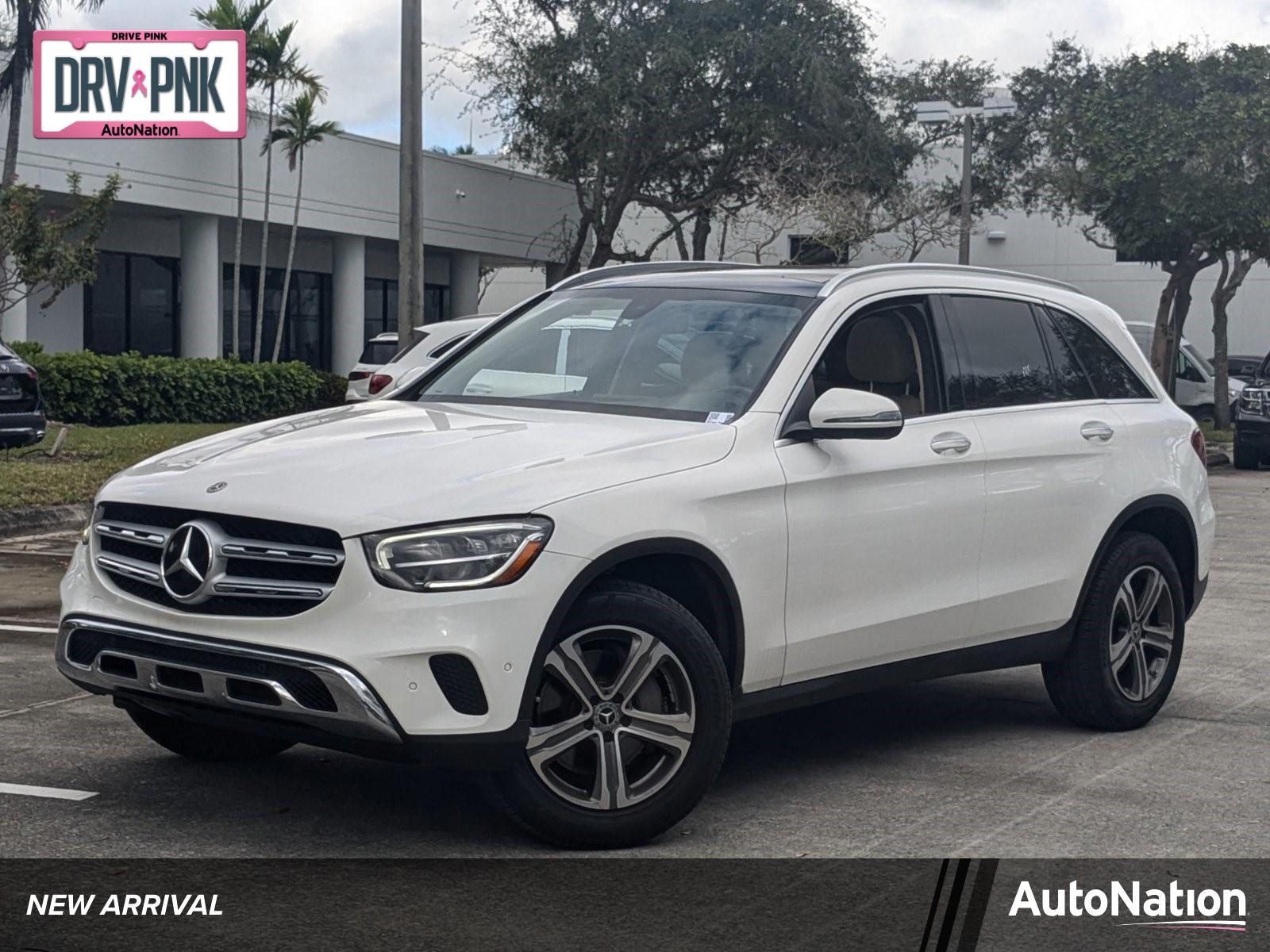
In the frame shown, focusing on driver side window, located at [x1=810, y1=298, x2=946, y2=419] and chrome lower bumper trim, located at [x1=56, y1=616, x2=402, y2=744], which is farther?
driver side window, located at [x1=810, y1=298, x2=946, y2=419]

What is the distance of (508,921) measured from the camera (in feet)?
14.6

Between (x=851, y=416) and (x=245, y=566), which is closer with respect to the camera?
(x=245, y=566)

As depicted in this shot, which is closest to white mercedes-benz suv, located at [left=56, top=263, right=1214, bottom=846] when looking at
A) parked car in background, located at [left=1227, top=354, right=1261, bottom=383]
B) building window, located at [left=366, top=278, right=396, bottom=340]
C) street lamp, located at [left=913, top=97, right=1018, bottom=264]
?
street lamp, located at [left=913, top=97, right=1018, bottom=264]

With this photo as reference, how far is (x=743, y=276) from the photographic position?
6.50 metres

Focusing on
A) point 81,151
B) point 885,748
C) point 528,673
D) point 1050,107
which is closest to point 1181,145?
point 1050,107

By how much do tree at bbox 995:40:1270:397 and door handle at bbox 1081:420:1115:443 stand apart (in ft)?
81.5

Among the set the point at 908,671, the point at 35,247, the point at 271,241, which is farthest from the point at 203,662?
the point at 271,241

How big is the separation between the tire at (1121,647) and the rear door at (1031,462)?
15 cm

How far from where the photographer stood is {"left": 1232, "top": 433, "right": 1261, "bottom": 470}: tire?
957 inches

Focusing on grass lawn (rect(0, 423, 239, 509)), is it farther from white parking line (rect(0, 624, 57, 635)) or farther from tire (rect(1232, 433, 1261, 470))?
tire (rect(1232, 433, 1261, 470))

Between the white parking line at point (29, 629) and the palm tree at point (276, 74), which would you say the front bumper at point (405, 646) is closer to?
the white parking line at point (29, 629)

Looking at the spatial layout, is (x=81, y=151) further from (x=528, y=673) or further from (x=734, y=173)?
(x=528, y=673)

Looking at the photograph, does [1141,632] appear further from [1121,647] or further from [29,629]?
[29,629]

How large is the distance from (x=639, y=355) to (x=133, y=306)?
3097 centimetres
